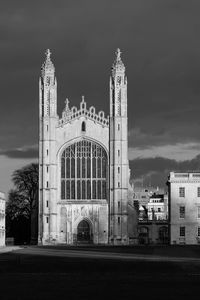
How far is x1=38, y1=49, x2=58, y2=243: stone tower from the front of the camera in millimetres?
101188

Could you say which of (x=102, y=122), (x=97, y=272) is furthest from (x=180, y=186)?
(x=97, y=272)

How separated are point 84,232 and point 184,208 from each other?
1302 centimetres

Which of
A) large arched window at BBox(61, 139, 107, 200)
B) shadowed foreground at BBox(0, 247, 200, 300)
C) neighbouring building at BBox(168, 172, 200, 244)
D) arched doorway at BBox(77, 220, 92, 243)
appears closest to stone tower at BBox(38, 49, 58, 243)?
large arched window at BBox(61, 139, 107, 200)

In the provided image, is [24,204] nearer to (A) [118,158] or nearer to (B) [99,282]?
(A) [118,158]

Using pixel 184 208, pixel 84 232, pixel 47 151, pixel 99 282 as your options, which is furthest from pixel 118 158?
pixel 99 282

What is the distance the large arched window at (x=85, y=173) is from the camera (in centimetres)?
10244

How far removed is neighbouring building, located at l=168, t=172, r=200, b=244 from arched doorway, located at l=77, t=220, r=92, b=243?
10.5 metres

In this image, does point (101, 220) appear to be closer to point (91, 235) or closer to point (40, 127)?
point (91, 235)

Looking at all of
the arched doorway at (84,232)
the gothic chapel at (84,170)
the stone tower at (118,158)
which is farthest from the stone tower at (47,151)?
the stone tower at (118,158)

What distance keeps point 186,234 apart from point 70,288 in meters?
78.4

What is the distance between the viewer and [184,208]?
105m

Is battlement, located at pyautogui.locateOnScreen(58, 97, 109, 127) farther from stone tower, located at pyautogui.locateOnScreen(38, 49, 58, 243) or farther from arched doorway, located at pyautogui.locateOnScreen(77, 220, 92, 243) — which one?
arched doorway, located at pyautogui.locateOnScreen(77, 220, 92, 243)

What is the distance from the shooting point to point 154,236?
145 meters

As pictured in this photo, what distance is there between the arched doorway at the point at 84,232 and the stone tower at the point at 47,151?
3.86 meters
